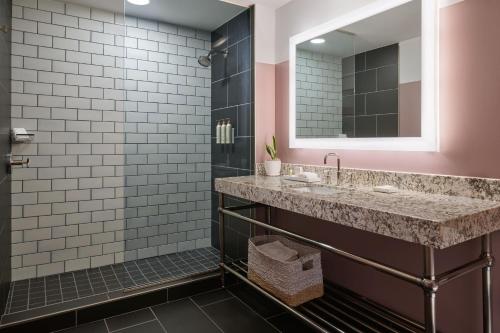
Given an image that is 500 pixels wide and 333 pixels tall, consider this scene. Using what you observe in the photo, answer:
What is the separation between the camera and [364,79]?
2.17 metres

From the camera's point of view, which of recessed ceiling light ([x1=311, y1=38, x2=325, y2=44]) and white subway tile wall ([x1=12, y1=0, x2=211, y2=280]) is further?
white subway tile wall ([x1=12, y1=0, x2=211, y2=280])

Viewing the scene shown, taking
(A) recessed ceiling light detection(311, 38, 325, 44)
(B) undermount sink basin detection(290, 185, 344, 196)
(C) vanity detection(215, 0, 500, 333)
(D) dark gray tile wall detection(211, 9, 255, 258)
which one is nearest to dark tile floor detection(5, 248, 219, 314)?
(D) dark gray tile wall detection(211, 9, 255, 258)

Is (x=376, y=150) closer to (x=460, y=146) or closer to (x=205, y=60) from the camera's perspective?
(x=460, y=146)

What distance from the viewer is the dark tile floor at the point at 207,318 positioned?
2090mm

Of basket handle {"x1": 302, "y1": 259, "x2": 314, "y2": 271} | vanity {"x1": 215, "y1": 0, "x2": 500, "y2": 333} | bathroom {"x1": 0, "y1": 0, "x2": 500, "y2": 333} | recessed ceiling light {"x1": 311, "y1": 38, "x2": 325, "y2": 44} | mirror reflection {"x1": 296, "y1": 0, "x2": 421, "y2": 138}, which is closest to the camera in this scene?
vanity {"x1": 215, "y1": 0, "x2": 500, "y2": 333}

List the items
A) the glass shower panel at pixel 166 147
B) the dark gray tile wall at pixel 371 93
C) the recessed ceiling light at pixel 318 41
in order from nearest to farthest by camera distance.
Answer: the dark gray tile wall at pixel 371 93 < the recessed ceiling light at pixel 318 41 < the glass shower panel at pixel 166 147

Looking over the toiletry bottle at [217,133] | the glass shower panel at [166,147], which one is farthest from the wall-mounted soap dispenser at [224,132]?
the glass shower panel at [166,147]

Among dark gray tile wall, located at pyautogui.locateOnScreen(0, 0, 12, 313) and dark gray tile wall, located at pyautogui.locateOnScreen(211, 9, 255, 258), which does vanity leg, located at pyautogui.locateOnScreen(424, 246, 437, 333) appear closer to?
dark gray tile wall, located at pyautogui.locateOnScreen(211, 9, 255, 258)

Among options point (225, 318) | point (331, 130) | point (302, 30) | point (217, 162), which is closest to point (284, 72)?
point (302, 30)

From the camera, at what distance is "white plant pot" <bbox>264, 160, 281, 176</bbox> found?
268cm

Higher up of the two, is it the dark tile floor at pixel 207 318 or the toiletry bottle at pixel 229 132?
the toiletry bottle at pixel 229 132

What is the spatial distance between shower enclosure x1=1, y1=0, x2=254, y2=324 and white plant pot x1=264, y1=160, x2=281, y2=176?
271 mm

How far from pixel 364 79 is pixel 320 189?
2.56 feet

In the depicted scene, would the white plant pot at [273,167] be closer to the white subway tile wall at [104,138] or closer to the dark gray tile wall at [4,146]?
the white subway tile wall at [104,138]
